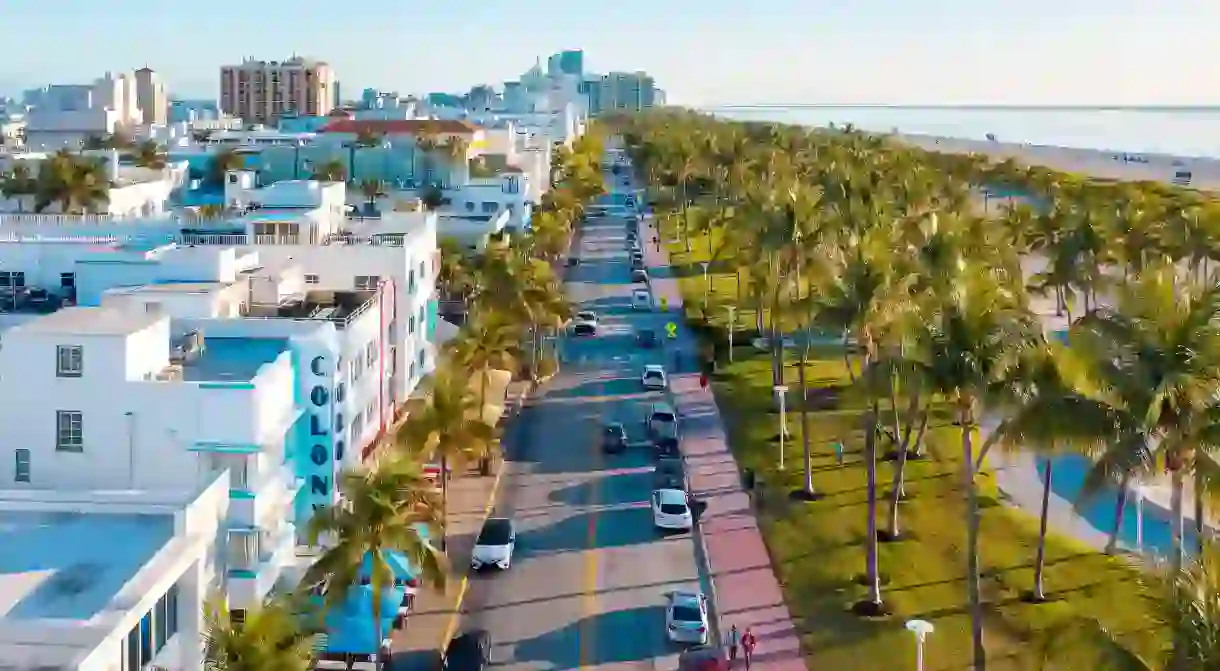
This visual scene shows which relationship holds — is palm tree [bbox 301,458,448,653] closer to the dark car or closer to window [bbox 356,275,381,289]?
the dark car

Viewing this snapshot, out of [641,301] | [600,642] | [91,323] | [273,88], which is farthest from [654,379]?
[273,88]

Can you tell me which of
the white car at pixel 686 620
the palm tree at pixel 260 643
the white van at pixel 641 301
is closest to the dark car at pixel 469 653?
the white car at pixel 686 620

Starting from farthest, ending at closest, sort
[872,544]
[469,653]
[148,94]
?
[148,94], [872,544], [469,653]

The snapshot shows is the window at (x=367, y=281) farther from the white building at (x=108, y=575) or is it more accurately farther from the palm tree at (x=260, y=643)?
the palm tree at (x=260, y=643)

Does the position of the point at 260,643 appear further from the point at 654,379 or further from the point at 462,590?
the point at 654,379

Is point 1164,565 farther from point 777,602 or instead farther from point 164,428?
point 164,428
